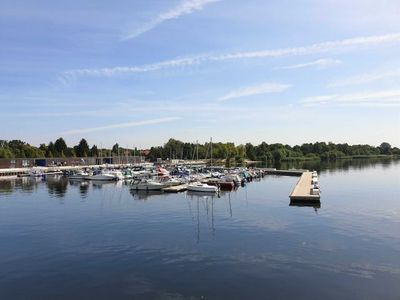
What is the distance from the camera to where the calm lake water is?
19.8m

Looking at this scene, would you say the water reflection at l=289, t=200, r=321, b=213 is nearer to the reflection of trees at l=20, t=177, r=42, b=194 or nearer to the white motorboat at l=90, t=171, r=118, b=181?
the reflection of trees at l=20, t=177, r=42, b=194

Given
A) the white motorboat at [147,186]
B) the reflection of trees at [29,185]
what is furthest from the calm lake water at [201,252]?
the reflection of trees at [29,185]

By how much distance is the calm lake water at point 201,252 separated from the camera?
1984 centimetres

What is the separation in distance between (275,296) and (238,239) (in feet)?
36.9

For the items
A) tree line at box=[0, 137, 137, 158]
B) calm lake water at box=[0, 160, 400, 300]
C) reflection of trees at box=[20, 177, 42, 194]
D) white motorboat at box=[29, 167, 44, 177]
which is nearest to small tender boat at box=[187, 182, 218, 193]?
calm lake water at box=[0, 160, 400, 300]

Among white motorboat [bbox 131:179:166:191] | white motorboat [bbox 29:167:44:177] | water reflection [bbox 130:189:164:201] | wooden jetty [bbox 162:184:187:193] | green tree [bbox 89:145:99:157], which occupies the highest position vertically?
green tree [bbox 89:145:99:157]

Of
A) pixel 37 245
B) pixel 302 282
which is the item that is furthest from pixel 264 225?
pixel 37 245

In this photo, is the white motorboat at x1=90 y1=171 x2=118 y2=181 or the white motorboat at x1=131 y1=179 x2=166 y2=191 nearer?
the white motorboat at x1=131 y1=179 x2=166 y2=191

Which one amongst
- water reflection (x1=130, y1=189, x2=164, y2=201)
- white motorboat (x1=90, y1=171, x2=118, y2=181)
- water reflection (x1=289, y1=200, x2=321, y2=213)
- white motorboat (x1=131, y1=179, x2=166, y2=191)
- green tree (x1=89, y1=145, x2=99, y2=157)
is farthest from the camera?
green tree (x1=89, y1=145, x2=99, y2=157)

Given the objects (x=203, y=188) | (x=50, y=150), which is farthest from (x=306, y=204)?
(x=50, y=150)

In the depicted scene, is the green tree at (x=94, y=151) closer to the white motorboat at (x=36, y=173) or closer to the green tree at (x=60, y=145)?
the green tree at (x=60, y=145)

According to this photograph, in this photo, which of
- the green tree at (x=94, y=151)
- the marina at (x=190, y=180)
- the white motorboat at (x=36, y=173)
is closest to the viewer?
the marina at (x=190, y=180)

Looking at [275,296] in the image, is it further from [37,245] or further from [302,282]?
[37,245]

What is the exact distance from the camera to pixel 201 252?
85.9ft
